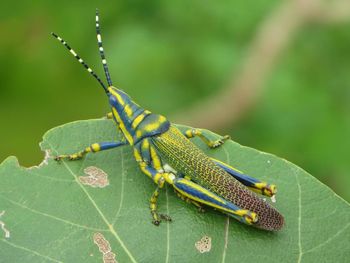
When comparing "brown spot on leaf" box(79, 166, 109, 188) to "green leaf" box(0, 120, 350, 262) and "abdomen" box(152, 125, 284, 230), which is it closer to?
"green leaf" box(0, 120, 350, 262)

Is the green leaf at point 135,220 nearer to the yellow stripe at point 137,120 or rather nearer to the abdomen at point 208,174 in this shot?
the abdomen at point 208,174

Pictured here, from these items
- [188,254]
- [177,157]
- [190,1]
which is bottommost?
[188,254]

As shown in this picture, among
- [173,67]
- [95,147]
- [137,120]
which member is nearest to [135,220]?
[95,147]

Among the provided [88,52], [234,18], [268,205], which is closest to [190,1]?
[234,18]

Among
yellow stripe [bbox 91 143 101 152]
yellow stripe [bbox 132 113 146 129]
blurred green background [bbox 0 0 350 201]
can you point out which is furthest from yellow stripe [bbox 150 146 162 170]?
blurred green background [bbox 0 0 350 201]

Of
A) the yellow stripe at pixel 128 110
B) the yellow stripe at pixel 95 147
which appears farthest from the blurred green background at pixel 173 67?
the yellow stripe at pixel 95 147

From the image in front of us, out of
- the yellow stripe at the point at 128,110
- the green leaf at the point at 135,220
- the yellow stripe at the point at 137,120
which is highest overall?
the yellow stripe at the point at 128,110

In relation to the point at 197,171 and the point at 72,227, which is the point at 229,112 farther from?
the point at 72,227
